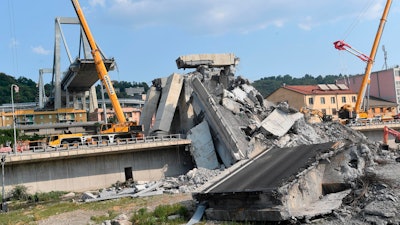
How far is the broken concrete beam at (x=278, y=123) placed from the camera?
113 ft

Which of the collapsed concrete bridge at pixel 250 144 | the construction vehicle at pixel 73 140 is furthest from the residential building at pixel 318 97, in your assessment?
the construction vehicle at pixel 73 140

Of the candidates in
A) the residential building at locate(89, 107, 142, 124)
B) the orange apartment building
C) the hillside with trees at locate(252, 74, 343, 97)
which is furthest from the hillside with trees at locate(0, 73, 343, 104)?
the orange apartment building

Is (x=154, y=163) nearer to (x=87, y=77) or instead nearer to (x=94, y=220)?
(x=94, y=220)

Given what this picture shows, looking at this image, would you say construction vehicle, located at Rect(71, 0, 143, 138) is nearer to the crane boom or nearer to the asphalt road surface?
the crane boom

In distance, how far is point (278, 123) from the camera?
3553 cm

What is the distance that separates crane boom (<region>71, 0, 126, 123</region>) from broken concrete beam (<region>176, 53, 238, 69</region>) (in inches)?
311

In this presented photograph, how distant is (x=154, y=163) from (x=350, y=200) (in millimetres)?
23399

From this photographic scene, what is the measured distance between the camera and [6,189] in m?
32.5

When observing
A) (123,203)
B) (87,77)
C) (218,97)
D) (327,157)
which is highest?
(87,77)

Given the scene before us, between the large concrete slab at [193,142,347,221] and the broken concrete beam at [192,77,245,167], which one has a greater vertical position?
Result: the broken concrete beam at [192,77,245,167]

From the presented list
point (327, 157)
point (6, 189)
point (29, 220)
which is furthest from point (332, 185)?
point (6, 189)

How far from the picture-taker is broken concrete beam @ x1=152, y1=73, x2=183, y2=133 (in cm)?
4144

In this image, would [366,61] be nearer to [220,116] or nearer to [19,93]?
[220,116]

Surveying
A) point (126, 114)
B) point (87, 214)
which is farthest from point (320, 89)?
point (87, 214)
